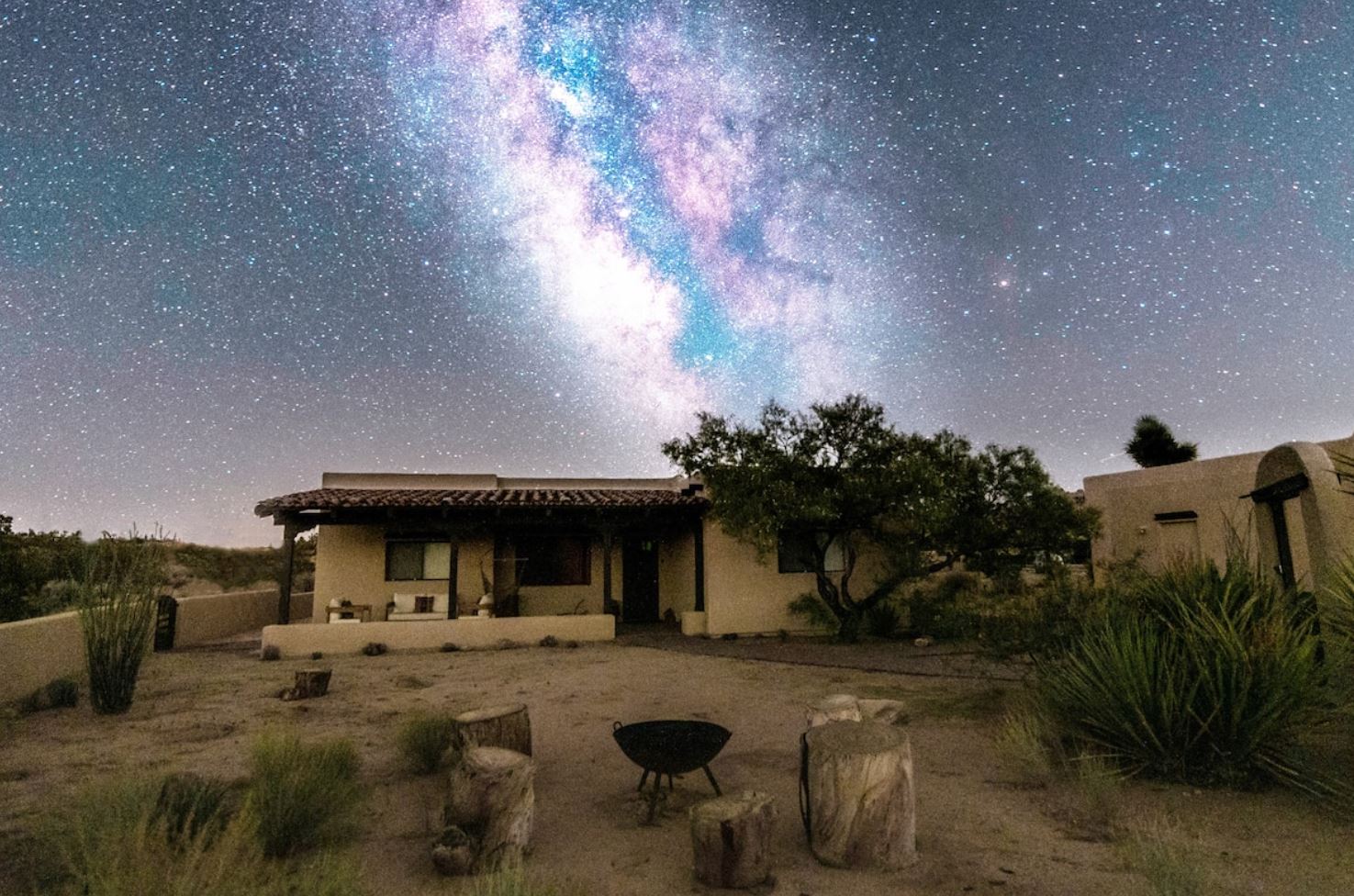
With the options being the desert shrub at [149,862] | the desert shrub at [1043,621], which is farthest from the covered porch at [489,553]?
the desert shrub at [149,862]

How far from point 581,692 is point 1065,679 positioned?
592 cm

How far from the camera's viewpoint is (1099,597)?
645 cm

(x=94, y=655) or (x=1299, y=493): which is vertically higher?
(x=1299, y=493)

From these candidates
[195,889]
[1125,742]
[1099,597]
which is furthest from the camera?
[1099,597]

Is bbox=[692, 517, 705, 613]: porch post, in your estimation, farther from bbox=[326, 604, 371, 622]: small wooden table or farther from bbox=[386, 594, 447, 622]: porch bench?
bbox=[326, 604, 371, 622]: small wooden table

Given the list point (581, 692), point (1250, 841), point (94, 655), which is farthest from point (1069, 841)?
point (94, 655)

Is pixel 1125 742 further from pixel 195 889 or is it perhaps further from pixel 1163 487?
pixel 1163 487

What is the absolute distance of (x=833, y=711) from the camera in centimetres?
591

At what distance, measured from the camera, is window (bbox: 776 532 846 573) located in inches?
606

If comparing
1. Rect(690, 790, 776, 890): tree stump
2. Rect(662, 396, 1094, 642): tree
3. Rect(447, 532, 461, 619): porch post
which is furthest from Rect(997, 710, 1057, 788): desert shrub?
Rect(447, 532, 461, 619): porch post

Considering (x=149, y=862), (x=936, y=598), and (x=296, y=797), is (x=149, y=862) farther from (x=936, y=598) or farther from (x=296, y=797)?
(x=936, y=598)

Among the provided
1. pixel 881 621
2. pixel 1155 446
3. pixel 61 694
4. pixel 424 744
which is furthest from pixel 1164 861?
pixel 1155 446

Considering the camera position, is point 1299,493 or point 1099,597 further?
point 1299,493

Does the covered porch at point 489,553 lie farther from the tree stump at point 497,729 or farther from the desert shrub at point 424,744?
the tree stump at point 497,729
